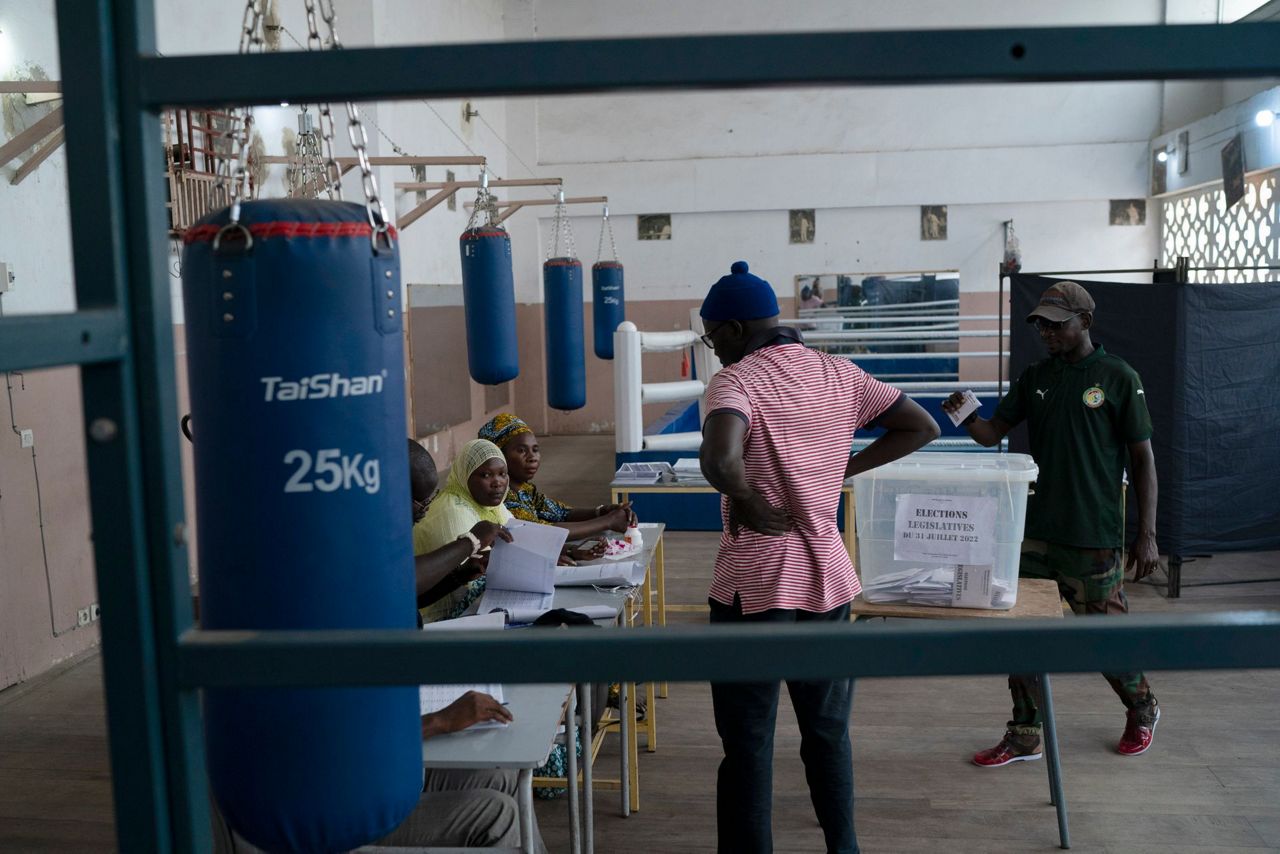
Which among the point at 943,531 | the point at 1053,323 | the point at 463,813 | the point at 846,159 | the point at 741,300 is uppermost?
the point at 846,159

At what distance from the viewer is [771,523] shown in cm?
248

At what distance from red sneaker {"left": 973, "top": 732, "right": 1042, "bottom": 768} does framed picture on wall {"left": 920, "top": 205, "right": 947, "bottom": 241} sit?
9.46m

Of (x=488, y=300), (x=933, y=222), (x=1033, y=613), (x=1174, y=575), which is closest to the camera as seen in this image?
(x=1033, y=613)

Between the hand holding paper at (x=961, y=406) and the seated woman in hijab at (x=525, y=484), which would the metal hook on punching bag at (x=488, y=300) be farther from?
the hand holding paper at (x=961, y=406)

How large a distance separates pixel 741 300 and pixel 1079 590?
1765mm

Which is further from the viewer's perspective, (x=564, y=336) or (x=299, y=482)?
(x=564, y=336)

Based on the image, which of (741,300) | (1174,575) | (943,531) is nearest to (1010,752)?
(943,531)

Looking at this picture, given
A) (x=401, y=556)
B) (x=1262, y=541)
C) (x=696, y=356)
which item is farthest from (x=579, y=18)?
(x=401, y=556)

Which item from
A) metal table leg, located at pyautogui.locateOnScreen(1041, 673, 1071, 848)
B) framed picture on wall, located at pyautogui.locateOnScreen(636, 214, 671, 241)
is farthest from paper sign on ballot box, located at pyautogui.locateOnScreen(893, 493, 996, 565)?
framed picture on wall, located at pyautogui.locateOnScreen(636, 214, 671, 241)

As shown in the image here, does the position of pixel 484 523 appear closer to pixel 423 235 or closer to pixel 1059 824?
pixel 1059 824

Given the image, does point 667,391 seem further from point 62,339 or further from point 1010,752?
point 62,339

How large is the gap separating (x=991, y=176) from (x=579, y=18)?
4991mm

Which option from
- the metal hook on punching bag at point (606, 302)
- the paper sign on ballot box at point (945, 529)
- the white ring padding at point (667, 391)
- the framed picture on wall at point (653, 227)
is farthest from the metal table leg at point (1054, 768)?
the framed picture on wall at point (653, 227)

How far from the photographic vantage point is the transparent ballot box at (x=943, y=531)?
297 centimetres
